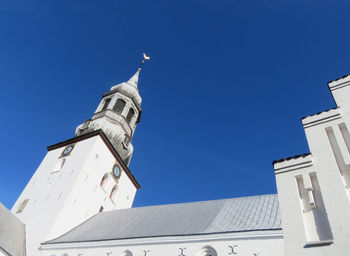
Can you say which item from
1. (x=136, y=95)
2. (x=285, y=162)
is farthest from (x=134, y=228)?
(x=136, y=95)

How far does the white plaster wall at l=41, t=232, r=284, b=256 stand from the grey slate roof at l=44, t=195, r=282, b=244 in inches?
15.7

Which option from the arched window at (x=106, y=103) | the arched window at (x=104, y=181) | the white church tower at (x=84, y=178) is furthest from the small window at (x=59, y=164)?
the arched window at (x=106, y=103)

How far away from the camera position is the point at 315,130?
5617 mm

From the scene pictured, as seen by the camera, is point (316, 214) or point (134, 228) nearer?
point (316, 214)

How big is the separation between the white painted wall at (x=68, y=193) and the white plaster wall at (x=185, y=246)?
2248 millimetres

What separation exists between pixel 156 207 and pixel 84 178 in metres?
5.37

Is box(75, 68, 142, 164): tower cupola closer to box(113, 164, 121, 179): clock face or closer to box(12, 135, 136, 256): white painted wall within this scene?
box(113, 164, 121, 179): clock face

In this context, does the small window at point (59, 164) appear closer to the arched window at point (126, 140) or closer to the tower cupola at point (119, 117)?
the tower cupola at point (119, 117)

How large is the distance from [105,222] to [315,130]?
48.6ft

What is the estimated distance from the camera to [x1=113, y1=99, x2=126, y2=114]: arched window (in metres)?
25.2

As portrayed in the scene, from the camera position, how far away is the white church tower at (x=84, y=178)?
688 inches

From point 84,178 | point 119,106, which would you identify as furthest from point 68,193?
point 119,106

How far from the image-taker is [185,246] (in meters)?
11.9

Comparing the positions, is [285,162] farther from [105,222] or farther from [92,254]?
[105,222]
